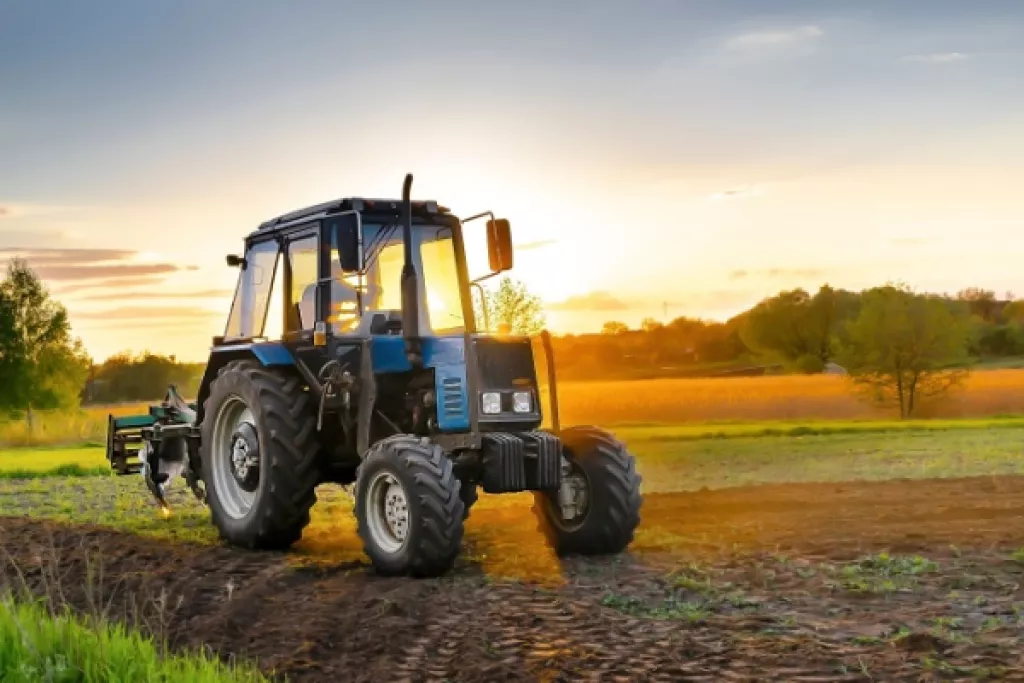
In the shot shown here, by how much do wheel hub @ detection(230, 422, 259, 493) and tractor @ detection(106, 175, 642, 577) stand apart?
2 centimetres

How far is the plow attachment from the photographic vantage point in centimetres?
1394

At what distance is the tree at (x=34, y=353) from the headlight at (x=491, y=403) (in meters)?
52.5

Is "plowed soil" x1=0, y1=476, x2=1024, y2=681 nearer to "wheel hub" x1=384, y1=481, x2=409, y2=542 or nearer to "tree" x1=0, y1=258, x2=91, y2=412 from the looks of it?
"wheel hub" x1=384, y1=481, x2=409, y2=542

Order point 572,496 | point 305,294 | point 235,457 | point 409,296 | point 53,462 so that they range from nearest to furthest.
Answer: point 409,296 < point 572,496 < point 305,294 < point 235,457 < point 53,462

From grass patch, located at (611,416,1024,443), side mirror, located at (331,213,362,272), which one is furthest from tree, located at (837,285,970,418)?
side mirror, located at (331,213,362,272)

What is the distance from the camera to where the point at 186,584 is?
Answer: 10461mm

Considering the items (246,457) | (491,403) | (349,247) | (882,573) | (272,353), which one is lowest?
(882,573)

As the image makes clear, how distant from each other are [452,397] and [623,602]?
2.72 m

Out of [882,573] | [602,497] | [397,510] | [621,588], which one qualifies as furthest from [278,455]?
[882,573]

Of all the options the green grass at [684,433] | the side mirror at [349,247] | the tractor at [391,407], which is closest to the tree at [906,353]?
the green grass at [684,433]

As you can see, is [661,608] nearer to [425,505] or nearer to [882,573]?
[425,505]

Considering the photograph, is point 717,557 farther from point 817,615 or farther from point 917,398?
point 917,398

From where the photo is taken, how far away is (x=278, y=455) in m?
11.6

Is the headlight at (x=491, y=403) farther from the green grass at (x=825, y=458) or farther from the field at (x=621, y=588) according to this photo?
the green grass at (x=825, y=458)
